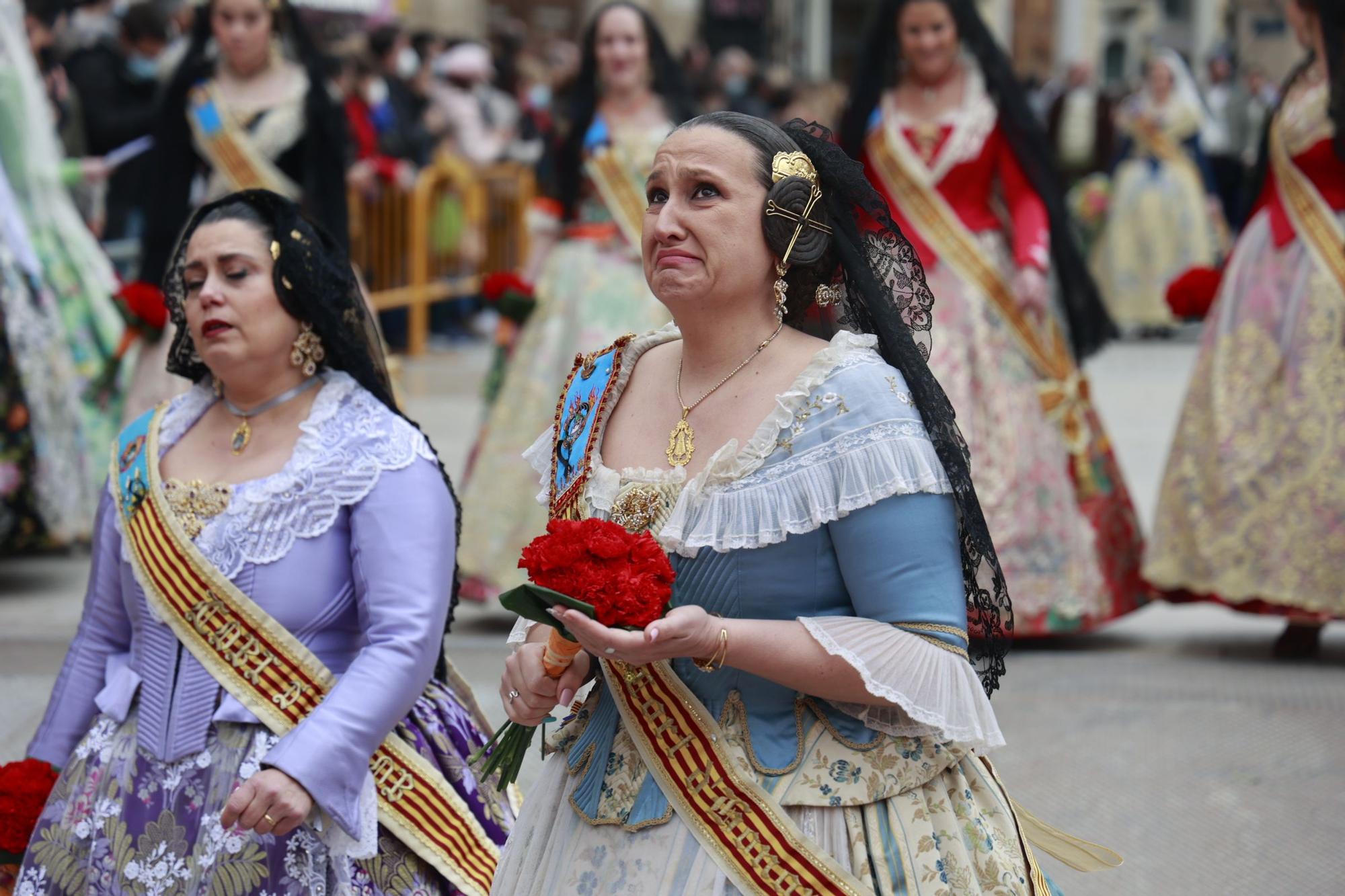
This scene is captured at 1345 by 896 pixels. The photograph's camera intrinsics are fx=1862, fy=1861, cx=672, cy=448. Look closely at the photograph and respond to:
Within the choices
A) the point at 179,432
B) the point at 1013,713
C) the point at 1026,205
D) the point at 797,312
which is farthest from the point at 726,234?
the point at 1026,205

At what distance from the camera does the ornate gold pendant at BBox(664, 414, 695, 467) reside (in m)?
2.40

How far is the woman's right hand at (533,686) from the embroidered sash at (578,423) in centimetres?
19

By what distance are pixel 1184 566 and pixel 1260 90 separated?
13.1m

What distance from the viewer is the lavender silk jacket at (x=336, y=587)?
9.22 feet

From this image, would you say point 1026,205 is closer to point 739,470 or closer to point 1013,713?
point 1013,713

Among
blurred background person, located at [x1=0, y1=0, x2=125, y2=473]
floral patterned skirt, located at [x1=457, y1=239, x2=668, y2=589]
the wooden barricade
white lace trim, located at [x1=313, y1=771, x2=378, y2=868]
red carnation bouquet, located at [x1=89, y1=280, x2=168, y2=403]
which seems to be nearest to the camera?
white lace trim, located at [x1=313, y1=771, x2=378, y2=868]

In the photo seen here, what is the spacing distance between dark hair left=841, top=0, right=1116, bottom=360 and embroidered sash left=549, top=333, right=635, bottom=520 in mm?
3154

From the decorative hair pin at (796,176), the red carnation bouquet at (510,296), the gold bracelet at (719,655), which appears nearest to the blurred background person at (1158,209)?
the red carnation bouquet at (510,296)

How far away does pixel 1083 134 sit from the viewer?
15531mm

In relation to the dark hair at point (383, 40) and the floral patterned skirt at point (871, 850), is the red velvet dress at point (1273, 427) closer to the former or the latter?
the floral patterned skirt at point (871, 850)

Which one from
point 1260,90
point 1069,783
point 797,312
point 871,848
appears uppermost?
point 797,312

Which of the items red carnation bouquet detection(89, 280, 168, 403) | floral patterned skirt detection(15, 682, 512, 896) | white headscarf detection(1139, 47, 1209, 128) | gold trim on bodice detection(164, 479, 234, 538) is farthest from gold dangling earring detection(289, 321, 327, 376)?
white headscarf detection(1139, 47, 1209, 128)

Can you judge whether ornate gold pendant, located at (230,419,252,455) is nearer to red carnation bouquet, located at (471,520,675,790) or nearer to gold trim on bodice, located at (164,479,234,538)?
gold trim on bodice, located at (164,479,234,538)

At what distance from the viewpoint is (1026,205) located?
552 centimetres
